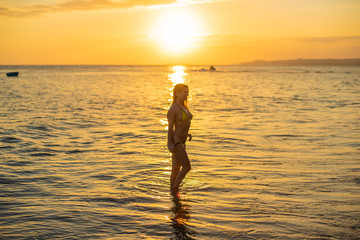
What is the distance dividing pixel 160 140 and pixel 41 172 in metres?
5.61

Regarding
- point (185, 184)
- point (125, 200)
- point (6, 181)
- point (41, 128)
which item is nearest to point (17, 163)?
point (6, 181)

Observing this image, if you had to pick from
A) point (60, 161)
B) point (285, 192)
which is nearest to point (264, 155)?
point (285, 192)

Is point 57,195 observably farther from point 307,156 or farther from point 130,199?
point 307,156

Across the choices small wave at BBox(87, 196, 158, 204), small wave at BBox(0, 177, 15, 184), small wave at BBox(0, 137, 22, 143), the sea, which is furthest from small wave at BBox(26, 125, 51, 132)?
small wave at BBox(87, 196, 158, 204)

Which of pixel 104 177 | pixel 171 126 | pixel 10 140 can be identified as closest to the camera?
pixel 171 126

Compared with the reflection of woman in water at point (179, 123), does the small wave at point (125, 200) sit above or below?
below

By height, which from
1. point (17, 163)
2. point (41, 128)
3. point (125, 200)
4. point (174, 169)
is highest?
point (41, 128)

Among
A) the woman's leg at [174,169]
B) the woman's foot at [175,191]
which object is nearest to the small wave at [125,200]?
the woman's foot at [175,191]

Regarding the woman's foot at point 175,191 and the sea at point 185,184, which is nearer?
the sea at point 185,184

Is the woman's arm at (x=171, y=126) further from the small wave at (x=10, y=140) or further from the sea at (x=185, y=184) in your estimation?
the small wave at (x=10, y=140)

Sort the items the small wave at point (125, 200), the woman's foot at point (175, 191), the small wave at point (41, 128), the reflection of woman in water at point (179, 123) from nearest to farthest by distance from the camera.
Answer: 1. the reflection of woman in water at point (179, 123)
2. the small wave at point (125, 200)
3. the woman's foot at point (175, 191)
4. the small wave at point (41, 128)

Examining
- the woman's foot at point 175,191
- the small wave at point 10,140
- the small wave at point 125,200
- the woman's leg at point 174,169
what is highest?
the small wave at point 10,140

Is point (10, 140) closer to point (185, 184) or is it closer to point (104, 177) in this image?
point (104, 177)

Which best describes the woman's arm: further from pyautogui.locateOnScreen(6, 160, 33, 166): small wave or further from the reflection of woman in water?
pyautogui.locateOnScreen(6, 160, 33, 166): small wave
